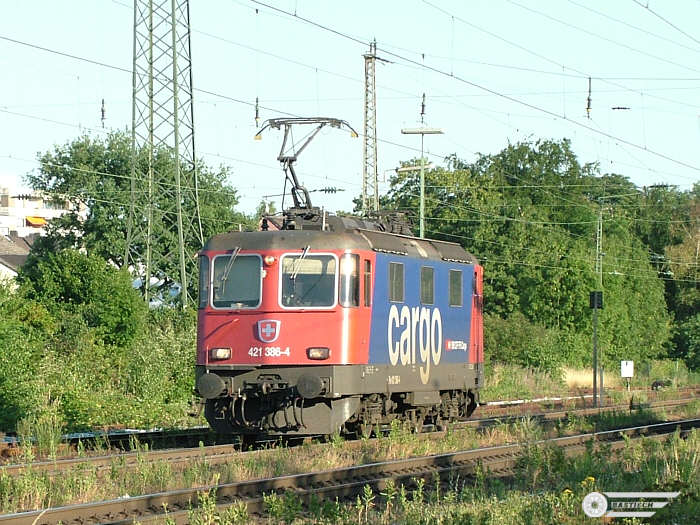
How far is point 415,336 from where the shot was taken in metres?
18.7

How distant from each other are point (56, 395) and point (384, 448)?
24.8ft

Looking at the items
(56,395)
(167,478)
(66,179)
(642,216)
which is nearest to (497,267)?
(66,179)

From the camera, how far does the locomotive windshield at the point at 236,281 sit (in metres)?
16.7

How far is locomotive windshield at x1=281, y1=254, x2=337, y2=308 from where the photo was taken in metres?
16.6

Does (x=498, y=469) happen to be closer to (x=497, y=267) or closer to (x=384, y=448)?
(x=384, y=448)

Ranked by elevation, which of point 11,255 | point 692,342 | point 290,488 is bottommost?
point 290,488

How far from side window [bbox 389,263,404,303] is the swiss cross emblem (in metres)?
Result: 2.15

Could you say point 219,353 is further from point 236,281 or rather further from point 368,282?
point 368,282

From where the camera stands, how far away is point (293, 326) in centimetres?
1645

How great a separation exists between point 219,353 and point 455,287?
17.7 feet

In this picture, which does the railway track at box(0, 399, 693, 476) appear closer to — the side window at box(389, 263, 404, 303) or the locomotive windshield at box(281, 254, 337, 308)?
the locomotive windshield at box(281, 254, 337, 308)

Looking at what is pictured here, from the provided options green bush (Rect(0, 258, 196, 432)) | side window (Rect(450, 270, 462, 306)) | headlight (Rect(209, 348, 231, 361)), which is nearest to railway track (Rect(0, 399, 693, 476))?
headlight (Rect(209, 348, 231, 361))

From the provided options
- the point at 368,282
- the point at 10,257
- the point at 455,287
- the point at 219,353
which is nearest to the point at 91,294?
the point at 455,287

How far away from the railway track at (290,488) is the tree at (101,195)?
1363 inches
